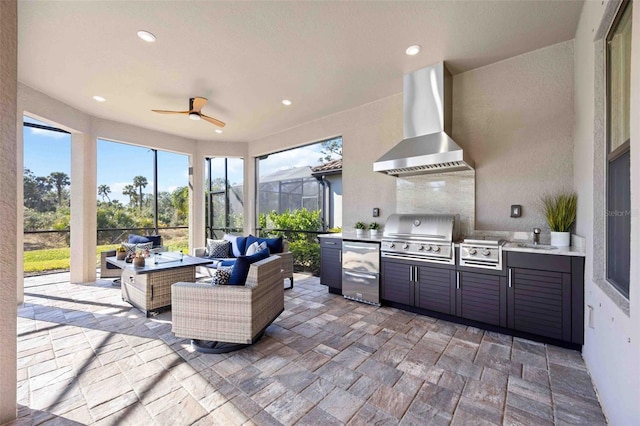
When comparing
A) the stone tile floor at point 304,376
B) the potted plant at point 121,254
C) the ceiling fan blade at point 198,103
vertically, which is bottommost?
the stone tile floor at point 304,376

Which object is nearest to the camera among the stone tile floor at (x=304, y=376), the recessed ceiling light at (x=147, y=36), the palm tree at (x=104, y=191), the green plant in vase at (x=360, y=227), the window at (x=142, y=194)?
the stone tile floor at (x=304, y=376)

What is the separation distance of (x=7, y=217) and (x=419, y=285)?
3.57 metres

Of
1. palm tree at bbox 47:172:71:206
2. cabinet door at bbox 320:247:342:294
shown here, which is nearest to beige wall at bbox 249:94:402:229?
cabinet door at bbox 320:247:342:294

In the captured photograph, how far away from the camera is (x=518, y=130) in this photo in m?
3.08

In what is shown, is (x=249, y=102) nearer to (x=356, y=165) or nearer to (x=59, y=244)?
(x=356, y=165)

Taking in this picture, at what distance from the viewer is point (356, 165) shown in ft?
14.8

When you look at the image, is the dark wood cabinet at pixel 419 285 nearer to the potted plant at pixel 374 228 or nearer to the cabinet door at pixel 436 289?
the cabinet door at pixel 436 289

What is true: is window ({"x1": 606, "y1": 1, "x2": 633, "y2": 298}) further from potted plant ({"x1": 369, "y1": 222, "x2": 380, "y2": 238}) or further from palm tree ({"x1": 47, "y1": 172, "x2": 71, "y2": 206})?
palm tree ({"x1": 47, "y1": 172, "x2": 71, "y2": 206})

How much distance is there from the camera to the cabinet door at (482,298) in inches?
106

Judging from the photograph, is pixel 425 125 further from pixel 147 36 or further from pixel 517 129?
pixel 147 36

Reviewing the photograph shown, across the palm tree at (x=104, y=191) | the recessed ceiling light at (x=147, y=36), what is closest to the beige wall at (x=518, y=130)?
the recessed ceiling light at (x=147, y=36)

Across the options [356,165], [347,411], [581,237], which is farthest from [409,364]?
[356,165]

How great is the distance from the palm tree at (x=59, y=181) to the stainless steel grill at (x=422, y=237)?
248 inches

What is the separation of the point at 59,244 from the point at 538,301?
7754 mm
